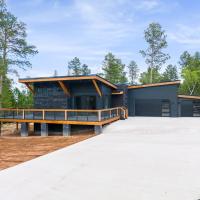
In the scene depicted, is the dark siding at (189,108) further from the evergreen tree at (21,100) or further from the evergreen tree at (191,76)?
the evergreen tree at (21,100)

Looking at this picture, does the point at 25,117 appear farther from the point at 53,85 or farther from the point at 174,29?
the point at 174,29

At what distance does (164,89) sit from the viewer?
24609 millimetres

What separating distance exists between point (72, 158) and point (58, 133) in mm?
10503

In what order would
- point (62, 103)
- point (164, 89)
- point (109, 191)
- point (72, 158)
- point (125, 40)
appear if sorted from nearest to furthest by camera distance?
point (109, 191), point (72, 158), point (62, 103), point (164, 89), point (125, 40)

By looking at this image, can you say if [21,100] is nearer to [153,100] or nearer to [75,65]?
[153,100]

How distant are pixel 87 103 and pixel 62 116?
2974mm

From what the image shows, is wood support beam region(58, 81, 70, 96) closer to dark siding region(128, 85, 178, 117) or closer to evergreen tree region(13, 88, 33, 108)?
dark siding region(128, 85, 178, 117)

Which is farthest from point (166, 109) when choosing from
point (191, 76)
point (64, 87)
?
point (191, 76)

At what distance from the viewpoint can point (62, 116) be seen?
17.9 meters

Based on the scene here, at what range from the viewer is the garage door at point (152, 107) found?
2498 centimetres

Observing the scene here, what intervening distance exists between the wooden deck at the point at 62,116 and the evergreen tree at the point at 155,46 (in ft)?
85.1

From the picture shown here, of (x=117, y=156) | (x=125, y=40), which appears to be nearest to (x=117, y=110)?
(x=117, y=156)

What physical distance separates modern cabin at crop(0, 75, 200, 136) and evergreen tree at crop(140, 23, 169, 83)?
17303 millimetres

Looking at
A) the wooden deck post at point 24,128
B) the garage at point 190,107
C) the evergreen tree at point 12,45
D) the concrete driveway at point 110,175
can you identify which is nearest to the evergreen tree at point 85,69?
the evergreen tree at point 12,45
